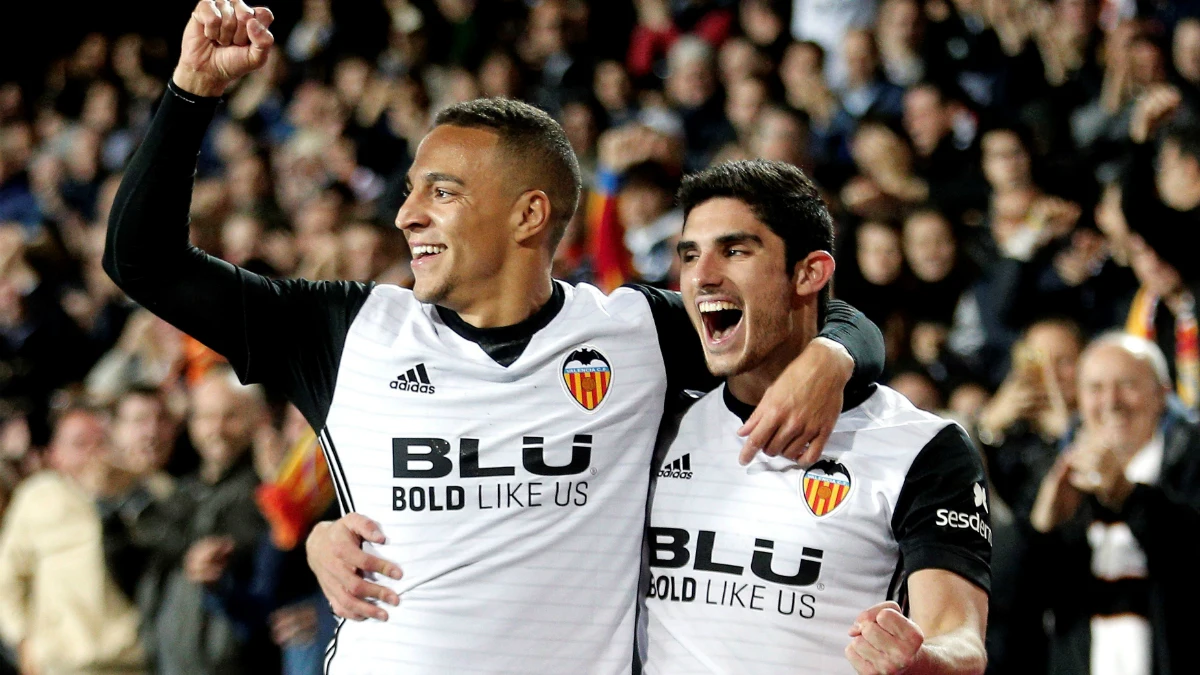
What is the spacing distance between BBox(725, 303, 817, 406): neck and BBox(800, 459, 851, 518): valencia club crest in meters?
0.23

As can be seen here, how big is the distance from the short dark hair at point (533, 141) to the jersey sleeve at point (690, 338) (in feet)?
0.92

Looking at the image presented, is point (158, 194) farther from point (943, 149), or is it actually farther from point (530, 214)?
point (943, 149)

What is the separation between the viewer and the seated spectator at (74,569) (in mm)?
6988

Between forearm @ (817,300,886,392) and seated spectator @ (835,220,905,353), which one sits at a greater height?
seated spectator @ (835,220,905,353)

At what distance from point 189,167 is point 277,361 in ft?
1.59

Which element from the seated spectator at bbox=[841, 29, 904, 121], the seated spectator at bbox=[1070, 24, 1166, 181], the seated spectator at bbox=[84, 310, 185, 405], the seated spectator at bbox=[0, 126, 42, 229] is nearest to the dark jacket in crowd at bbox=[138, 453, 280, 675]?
the seated spectator at bbox=[84, 310, 185, 405]

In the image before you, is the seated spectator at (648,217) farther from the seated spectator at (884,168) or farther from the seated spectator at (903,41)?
the seated spectator at (903,41)

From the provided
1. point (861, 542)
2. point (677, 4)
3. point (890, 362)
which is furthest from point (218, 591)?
point (677, 4)

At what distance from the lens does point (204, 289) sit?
3.15 m

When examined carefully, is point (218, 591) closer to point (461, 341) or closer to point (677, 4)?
point (461, 341)

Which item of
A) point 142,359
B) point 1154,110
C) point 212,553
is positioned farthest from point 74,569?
point 1154,110

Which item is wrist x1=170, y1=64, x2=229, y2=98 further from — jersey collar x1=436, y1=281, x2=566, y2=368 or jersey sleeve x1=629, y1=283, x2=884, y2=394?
jersey sleeve x1=629, y1=283, x2=884, y2=394

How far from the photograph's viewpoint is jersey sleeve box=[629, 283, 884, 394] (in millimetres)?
3387

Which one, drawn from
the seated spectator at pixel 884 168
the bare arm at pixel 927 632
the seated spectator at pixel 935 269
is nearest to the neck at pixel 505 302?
the bare arm at pixel 927 632
